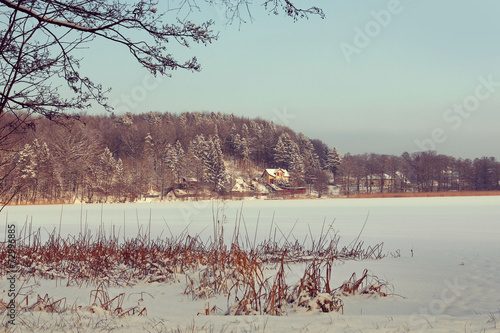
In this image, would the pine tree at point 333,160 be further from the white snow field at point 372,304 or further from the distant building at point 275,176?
the white snow field at point 372,304

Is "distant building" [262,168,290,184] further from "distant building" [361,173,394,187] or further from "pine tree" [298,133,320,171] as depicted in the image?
"distant building" [361,173,394,187]

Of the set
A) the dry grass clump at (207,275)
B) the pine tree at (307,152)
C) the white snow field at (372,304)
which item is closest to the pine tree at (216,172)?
the pine tree at (307,152)

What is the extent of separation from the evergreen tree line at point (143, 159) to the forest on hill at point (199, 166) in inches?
5.5

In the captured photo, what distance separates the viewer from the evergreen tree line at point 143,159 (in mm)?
45531

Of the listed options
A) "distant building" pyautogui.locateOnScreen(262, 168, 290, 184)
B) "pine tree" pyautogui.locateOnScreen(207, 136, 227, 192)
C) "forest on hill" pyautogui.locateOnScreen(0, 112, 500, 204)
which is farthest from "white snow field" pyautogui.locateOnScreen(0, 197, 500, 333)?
"distant building" pyautogui.locateOnScreen(262, 168, 290, 184)

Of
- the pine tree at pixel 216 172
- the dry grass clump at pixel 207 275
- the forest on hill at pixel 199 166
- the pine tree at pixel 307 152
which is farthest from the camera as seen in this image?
the pine tree at pixel 307 152

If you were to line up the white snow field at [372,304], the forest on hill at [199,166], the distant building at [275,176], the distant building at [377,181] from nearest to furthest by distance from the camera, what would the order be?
the white snow field at [372,304]
the forest on hill at [199,166]
the distant building at [275,176]
the distant building at [377,181]

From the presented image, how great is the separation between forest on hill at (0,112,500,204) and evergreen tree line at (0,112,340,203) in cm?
14

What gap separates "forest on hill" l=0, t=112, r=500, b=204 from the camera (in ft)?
155

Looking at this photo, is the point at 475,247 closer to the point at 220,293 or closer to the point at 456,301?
the point at 456,301

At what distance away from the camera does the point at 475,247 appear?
9.23 metres
